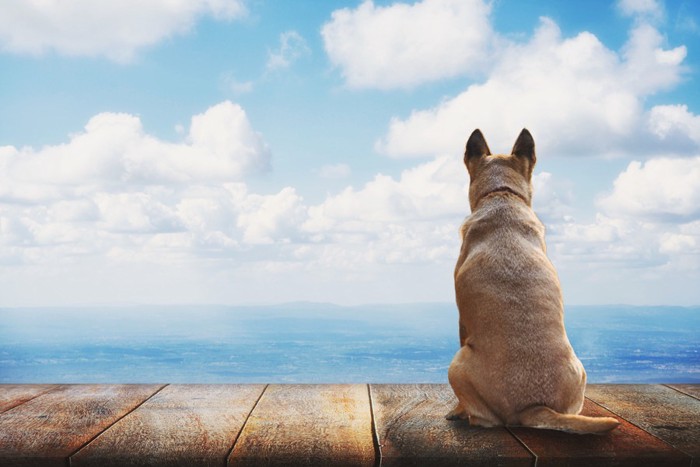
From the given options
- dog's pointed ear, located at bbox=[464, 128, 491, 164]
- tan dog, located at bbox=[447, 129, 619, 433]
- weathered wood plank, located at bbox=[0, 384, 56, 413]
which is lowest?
weathered wood plank, located at bbox=[0, 384, 56, 413]

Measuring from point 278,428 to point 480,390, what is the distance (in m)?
1.44

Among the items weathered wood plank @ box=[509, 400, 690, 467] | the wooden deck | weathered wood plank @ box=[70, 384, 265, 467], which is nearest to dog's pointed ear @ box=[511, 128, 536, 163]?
the wooden deck

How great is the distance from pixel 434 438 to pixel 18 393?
3.91 m

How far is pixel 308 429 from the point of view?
4.47 m

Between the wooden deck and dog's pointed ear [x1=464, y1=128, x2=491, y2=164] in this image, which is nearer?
the wooden deck

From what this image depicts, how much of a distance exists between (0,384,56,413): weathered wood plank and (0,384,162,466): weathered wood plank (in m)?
0.10

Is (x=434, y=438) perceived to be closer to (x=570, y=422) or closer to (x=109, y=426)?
(x=570, y=422)

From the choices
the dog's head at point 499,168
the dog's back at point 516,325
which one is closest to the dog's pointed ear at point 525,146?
the dog's head at point 499,168

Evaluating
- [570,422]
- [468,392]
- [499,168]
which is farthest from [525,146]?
[570,422]

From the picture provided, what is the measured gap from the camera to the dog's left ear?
547 cm

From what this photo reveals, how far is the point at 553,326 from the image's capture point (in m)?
4.25

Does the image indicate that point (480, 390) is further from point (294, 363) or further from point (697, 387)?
point (294, 363)

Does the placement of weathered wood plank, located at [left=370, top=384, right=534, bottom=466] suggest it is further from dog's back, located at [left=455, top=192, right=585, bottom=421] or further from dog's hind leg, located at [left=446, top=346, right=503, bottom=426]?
dog's back, located at [left=455, top=192, right=585, bottom=421]

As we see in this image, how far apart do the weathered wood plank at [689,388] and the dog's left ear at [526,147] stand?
2.72 meters
